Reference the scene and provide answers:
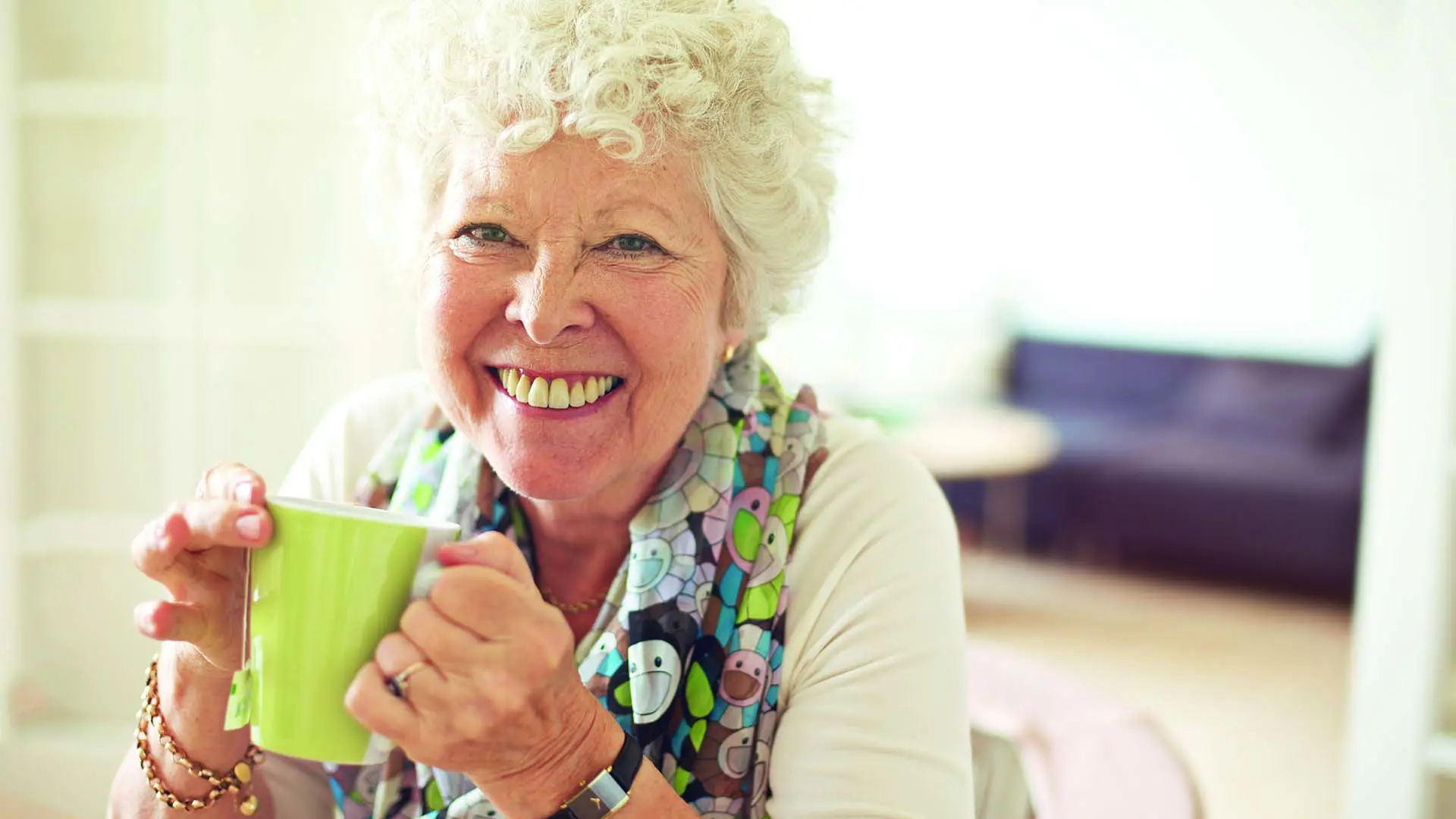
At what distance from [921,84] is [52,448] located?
20.8 ft

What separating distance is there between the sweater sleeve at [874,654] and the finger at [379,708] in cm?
41

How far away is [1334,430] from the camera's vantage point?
5.51 meters

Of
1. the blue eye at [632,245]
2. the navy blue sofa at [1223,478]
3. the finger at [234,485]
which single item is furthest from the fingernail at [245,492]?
the navy blue sofa at [1223,478]

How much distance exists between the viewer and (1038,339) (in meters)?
6.87

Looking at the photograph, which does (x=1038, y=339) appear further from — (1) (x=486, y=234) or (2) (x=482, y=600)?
(2) (x=482, y=600)

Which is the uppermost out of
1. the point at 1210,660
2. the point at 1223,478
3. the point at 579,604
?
the point at 579,604

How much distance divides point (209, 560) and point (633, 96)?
18.9 inches

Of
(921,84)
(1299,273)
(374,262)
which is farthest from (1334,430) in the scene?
(374,262)

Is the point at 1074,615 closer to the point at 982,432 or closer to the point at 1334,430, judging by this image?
the point at 982,432

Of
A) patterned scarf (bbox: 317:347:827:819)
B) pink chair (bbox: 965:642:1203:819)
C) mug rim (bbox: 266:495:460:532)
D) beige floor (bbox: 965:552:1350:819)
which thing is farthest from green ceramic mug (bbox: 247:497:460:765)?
beige floor (bbox: 965:552:1350:819)

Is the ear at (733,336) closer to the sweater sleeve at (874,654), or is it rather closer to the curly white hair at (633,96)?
the curly white hair at (633,96)

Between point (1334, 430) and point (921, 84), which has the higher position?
point (921, 84)

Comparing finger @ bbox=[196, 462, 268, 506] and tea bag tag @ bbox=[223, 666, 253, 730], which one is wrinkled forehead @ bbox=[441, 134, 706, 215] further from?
tea bag tag @ bbox=[223, 666, 253, 730]

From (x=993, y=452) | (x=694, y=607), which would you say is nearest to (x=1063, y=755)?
(x=694, y=607)
